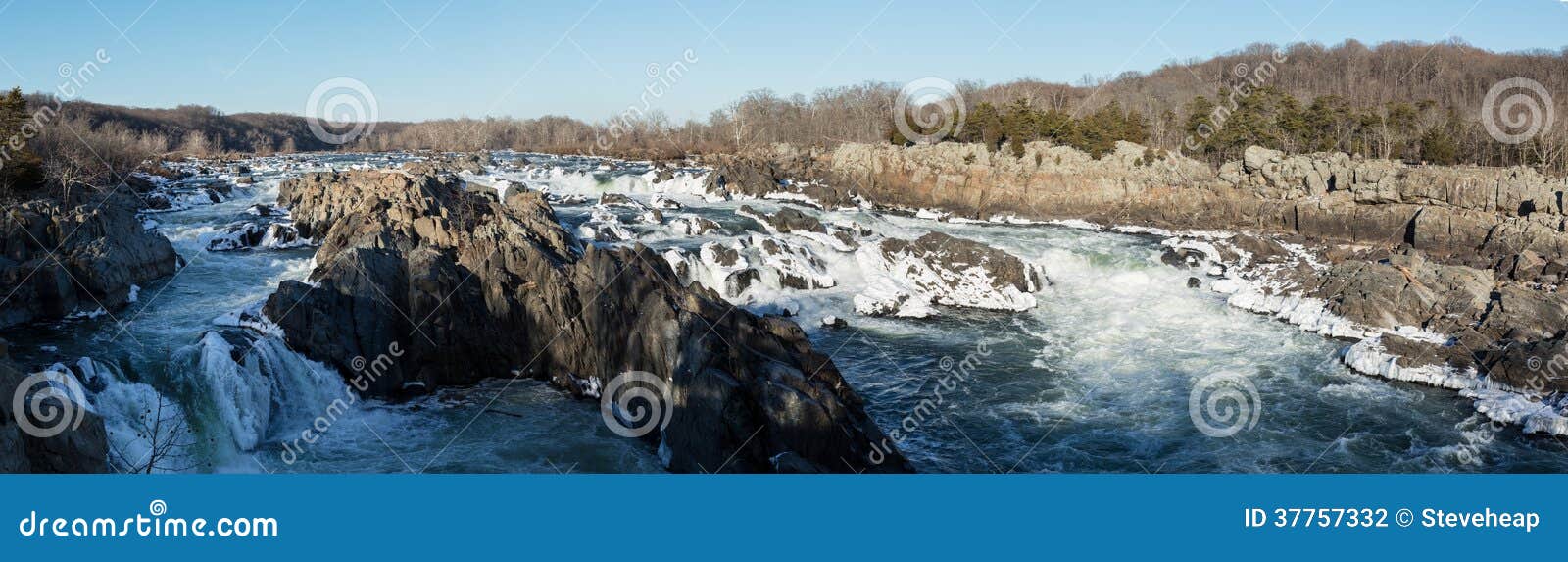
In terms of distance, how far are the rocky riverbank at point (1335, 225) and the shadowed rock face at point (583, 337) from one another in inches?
560

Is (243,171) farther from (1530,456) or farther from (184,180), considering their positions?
(1530,456)

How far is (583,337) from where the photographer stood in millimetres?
17984

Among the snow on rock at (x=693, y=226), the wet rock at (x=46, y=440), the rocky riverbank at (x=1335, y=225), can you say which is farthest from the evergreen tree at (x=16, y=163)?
the rocky riverbank at (x=1335, y=225)

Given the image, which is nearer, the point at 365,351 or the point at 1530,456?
the point at 1530,456

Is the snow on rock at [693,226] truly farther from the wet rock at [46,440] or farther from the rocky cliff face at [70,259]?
the wet rock at [46,440]

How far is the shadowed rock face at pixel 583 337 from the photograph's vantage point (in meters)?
12.8

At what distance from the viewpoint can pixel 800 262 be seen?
27688 millimetres

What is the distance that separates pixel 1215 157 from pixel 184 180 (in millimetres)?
63286

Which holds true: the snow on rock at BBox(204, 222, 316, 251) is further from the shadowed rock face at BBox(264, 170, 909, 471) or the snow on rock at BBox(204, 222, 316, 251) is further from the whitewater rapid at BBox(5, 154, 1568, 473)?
the shadowed rock face at BBox(264, 170, 909, 471)

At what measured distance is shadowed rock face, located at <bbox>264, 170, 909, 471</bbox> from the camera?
41.9ft

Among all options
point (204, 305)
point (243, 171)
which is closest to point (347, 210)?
point (204, 305)

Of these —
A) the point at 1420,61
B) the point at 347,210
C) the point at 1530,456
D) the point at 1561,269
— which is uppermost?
the point at 1420,61

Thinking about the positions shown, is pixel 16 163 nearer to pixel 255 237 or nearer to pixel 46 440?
pixel 255 237

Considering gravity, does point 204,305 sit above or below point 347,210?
below
